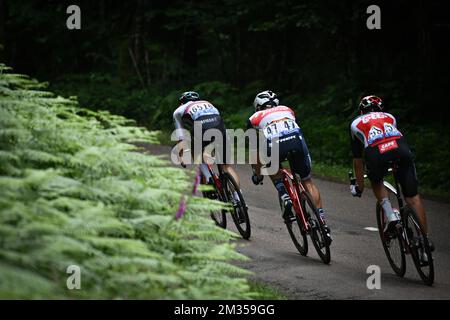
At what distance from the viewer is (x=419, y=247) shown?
945 cm

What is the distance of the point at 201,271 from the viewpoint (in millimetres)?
7188

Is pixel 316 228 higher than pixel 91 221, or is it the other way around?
pixel 91 221

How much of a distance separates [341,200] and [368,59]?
11.4 metres

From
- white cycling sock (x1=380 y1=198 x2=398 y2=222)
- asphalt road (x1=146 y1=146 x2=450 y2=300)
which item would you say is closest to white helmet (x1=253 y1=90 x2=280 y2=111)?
asphalt road (x1=146 y1=146 x2=450 y2=300)

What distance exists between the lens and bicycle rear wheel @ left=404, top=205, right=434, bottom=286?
9288 millimetres

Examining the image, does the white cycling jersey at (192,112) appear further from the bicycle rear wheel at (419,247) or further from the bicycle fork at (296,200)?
the bicycle rear wheel at (419,247)

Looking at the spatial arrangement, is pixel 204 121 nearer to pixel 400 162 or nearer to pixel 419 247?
pixel 400 162

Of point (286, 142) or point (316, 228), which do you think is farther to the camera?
point (286, 142)

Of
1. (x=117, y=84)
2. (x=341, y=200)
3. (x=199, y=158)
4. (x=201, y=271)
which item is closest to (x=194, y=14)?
(x=117, y=84)

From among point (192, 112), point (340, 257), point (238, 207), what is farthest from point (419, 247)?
point (192, 112)

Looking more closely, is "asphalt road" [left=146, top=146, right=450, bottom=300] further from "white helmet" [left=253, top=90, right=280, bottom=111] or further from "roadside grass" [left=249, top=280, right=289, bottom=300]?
"white helmet" [left=253, top=90, right=280, bottom=111]

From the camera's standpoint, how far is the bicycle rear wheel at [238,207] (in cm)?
1156

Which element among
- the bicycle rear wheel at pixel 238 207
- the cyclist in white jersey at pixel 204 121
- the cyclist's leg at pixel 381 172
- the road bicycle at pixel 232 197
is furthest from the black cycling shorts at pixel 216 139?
the cyclist's leg at pixel 381 172

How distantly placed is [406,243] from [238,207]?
9.56 ft
